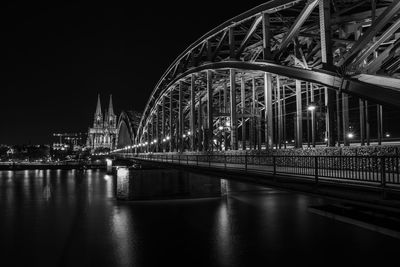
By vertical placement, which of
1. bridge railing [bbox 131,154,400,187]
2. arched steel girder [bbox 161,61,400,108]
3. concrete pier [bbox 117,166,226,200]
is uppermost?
arched steel girder [bbox 161,61,400,108]

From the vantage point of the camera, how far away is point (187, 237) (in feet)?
76.4

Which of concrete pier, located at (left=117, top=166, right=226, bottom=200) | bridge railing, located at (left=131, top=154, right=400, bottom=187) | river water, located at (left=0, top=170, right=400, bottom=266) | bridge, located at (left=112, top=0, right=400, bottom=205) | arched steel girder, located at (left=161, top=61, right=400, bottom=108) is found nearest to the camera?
bridge railing, located at (left=131, top=154, right=400, bottom=187)

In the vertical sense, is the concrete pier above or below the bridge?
below

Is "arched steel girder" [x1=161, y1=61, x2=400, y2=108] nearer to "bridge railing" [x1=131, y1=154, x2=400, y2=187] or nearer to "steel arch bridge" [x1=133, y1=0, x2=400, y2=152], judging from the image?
"steel arch bridge" [x1=133, y1=0, x2=400, y2=152]

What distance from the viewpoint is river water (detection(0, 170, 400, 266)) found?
17469 millimetres

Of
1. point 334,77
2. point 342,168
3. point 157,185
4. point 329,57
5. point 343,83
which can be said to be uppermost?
point 329,57

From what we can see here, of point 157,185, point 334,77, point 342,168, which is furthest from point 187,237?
point 157,185

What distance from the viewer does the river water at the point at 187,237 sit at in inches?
688

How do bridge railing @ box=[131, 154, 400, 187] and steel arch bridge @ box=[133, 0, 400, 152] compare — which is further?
steel arch bridge @ box=[133, 0, 400, 152]

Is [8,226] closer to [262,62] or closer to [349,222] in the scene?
[262,62]

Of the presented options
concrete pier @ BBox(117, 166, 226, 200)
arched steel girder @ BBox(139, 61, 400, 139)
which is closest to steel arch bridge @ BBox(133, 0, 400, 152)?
arched steel girder @ BBox(139, 61, 400, 139)

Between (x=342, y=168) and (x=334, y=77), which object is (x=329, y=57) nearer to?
(x=334, y=77)

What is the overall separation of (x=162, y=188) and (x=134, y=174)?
10.7 ft

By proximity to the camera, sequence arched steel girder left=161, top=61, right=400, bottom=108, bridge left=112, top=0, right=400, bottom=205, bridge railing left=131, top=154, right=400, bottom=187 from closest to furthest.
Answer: bridge railing left=131, top=154, right=400, bottom=187 → bridge left=112, top=0, right=400, bottom=205 → arched steel girder left=161, top=61, right=400, bottom=108
